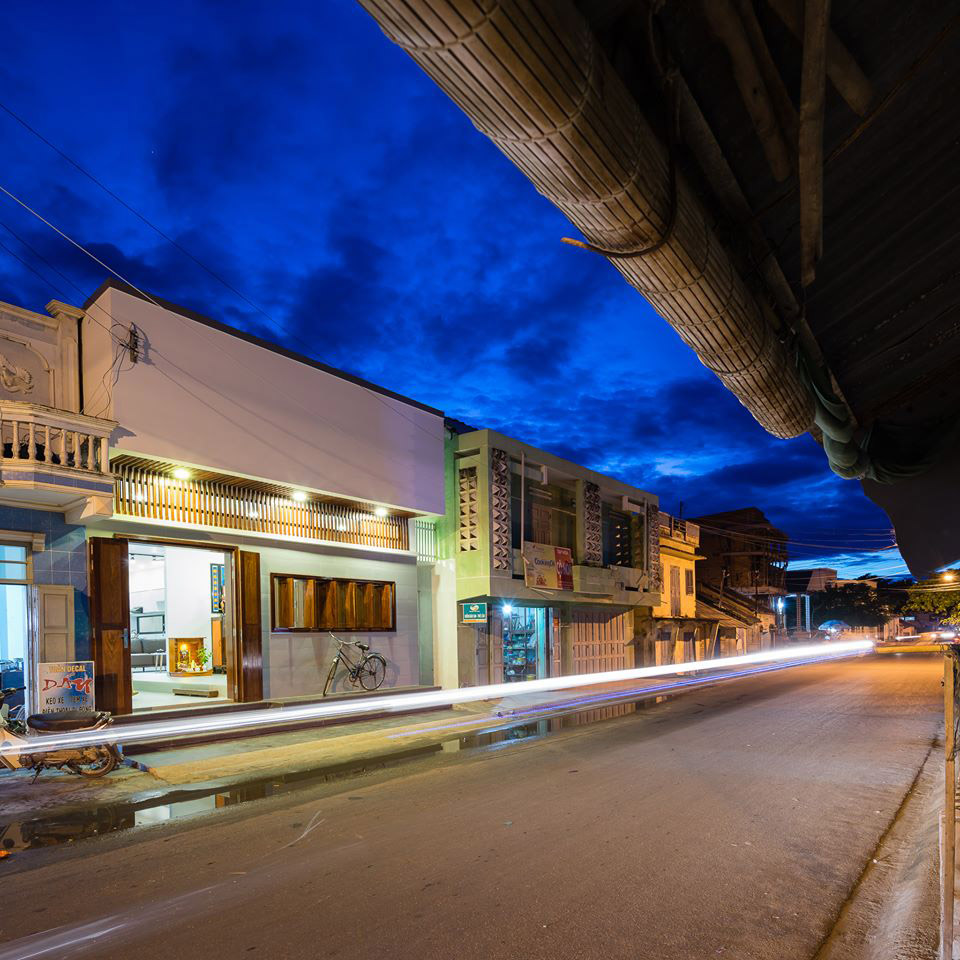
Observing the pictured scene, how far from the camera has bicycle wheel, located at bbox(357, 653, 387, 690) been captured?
18344 millimetres

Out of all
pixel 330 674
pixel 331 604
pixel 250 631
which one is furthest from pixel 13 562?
pixel 330 674

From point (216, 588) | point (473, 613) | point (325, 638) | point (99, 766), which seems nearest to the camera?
point (99, 766)

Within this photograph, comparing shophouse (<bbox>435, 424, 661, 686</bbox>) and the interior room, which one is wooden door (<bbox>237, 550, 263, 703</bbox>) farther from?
shophouse (<bbox>435, 424, 661, 686</bbox>)

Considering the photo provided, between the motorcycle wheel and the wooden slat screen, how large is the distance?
4.60 m

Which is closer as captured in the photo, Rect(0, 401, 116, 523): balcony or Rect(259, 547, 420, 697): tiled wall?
Rect(0, 401, 116, 523): balcony

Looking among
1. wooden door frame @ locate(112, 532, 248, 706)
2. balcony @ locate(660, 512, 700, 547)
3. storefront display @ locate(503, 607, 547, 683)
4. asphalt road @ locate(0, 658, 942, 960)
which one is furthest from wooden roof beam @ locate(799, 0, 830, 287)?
balcony @ locate(660, 512, 700, 547)

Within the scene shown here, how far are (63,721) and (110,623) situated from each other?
303cm

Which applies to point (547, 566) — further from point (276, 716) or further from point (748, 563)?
point (748, 563)

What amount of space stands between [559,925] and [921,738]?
405 inches

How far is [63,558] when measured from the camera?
13.0 m

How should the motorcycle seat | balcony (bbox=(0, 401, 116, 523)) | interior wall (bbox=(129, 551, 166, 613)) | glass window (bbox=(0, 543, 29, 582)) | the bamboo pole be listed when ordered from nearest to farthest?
the bamboo pole → the motorcycle seat → balcony (bbox=(0, 401, 116, 523)) → glass window (bbox=(0, 543, 29, 582)) → interior wall (bbox=(129, 551, 166, 613))

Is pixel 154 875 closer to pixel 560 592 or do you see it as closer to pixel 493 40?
pixel 493 40

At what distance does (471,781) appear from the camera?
964 centimetres

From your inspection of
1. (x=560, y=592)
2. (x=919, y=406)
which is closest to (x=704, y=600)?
(x=560, y=592)
